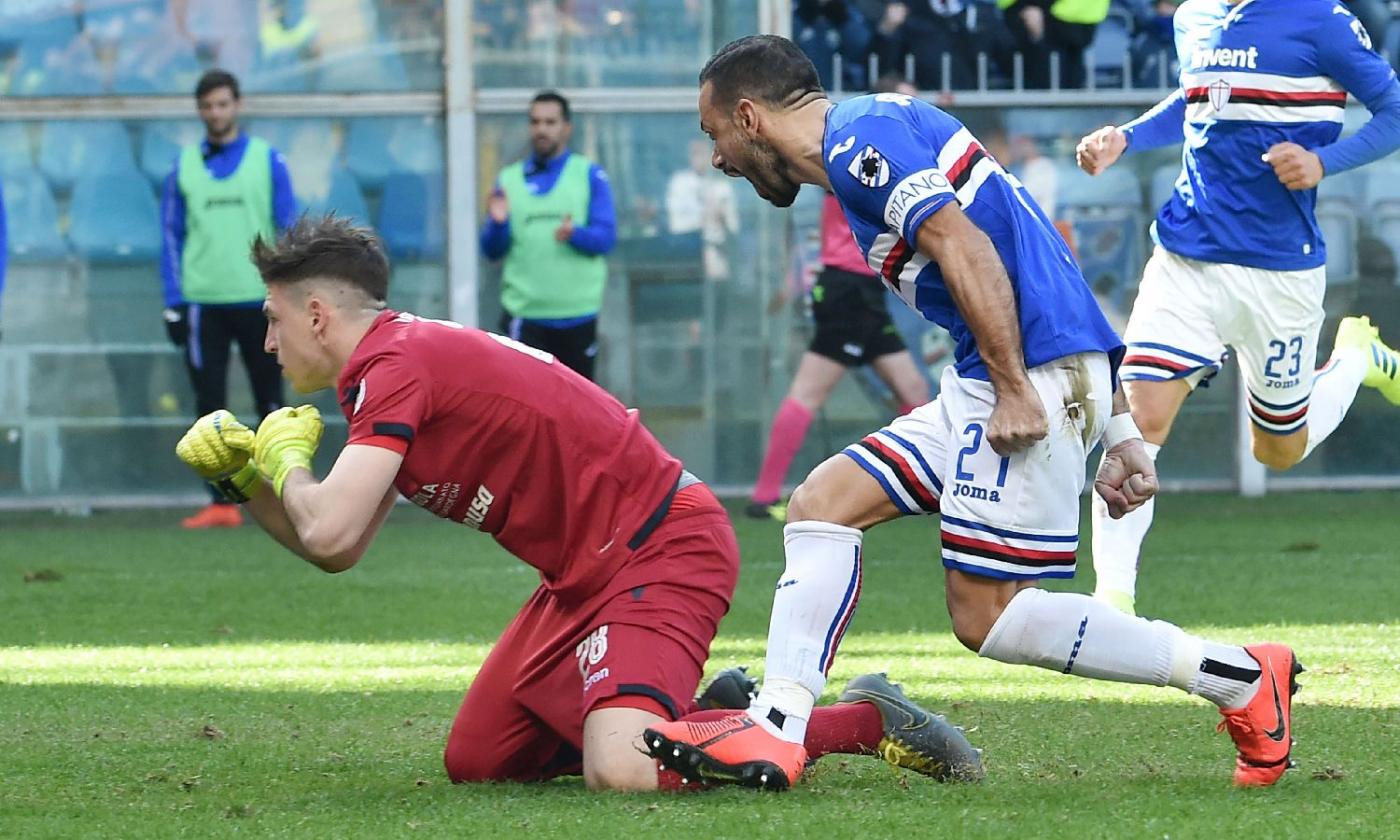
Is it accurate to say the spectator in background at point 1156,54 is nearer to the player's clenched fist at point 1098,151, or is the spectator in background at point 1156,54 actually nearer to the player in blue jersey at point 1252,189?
the player in blue jersey at point 1252,189


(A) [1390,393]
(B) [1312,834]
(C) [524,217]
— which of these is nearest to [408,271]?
(C) [524,217]

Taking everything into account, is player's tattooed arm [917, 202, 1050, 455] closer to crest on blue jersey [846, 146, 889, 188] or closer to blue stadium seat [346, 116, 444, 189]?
crest on blue jersey [846, 146, 889, 188]

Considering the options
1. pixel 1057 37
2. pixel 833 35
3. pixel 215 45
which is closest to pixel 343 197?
pixel 215 45

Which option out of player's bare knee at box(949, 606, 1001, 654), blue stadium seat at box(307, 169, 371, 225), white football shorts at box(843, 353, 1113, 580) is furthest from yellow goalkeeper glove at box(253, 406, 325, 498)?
blue stadium seat at box(307, 169, 371, 225)

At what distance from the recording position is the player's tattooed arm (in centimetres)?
433

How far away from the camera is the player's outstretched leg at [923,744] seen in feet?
15.3

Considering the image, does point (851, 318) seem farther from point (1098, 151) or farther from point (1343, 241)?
point (1098, 151)

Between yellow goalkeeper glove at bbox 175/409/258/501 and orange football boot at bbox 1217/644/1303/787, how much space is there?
214 cm

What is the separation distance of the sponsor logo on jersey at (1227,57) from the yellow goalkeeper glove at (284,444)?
3.71m

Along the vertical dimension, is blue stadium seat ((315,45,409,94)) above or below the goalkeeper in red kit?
above

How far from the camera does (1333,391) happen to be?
7605mm

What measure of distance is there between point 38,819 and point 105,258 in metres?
9.31

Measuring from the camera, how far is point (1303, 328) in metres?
7.14

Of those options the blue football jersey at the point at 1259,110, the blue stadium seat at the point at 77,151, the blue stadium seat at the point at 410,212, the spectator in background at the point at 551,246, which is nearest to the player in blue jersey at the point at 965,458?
the blue football jersey at the point at 1259,110
